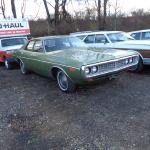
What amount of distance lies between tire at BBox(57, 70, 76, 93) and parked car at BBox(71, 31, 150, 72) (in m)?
2.84

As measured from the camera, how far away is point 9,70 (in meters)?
10.5

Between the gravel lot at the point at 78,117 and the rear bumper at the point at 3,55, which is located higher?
the rear bumper at the point at 3,55

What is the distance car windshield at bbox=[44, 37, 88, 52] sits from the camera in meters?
7.18

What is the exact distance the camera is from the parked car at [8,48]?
10.7 m

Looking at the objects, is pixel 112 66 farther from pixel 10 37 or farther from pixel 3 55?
pixel 10 37

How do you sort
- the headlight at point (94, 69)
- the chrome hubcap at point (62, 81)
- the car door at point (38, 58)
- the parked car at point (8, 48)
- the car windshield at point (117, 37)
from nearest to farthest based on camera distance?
the headlight at point (94, 69) < the chrome hubcap at point (62, 81) < the car door at point (38, 58) < the car windshield at point (117, 37) < the parked car at point (8, 48)

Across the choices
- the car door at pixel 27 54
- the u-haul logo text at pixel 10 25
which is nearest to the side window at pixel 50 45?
the car door at pixel 27 54

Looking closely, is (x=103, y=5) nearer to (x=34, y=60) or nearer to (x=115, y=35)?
(x=115, y=35)

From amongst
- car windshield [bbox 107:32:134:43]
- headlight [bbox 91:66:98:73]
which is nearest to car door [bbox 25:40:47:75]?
headlight [bbox 91:66:98:73]

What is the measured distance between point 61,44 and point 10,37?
5865 mm

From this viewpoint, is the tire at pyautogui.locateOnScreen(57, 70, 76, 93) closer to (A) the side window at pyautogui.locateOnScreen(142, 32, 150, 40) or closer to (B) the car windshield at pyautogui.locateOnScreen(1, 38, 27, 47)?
(A) the side window at pyautogui.locateOnScreen(142, 32, 150, 40)

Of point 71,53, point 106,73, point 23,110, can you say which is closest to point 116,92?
point 106,73

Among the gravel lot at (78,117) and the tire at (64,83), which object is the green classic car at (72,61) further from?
the gravel lot at (78,117)

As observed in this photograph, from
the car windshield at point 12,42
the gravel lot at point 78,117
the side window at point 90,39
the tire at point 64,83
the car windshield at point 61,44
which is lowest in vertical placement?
the gravel lot at point 78,117
